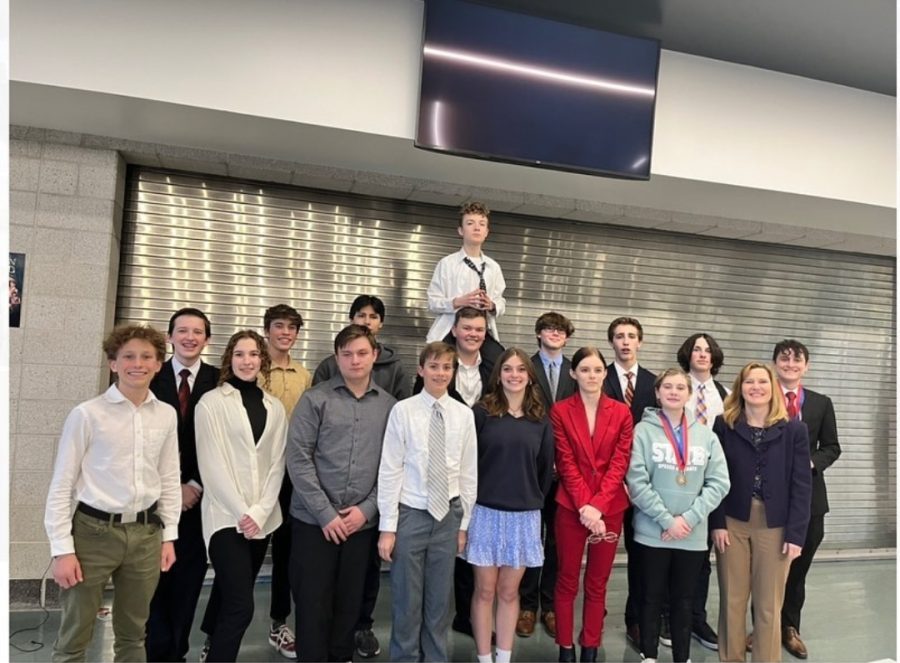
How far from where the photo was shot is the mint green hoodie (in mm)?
2676

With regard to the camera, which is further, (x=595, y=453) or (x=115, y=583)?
(x=595, y=453)

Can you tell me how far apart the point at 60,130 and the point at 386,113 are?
1.96 meters

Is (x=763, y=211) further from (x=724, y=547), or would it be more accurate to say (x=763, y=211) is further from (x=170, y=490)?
(x=170, y=490)

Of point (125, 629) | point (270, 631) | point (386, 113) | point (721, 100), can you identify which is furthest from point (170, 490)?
point (721, 100)

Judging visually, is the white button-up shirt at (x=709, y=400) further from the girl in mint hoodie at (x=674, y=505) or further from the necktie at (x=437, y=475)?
the necktie at (x=437, y=475)

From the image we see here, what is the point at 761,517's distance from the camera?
2699 mm

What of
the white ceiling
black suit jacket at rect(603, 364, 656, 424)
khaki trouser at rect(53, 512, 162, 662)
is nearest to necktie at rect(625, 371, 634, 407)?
black suit jacket at rect(603, 364, 656, 424)

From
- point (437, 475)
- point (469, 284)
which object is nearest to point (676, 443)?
point (437, 475)

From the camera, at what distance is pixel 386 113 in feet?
10.5

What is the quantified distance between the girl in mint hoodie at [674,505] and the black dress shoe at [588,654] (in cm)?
23

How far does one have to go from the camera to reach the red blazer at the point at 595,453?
276 cm

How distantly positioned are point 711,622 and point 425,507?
90.8 inches

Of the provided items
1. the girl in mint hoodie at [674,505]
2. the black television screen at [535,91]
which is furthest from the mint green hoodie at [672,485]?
the black television screen at [535,91]

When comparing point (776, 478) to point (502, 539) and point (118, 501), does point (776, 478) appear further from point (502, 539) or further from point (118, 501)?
point (118, 501)
